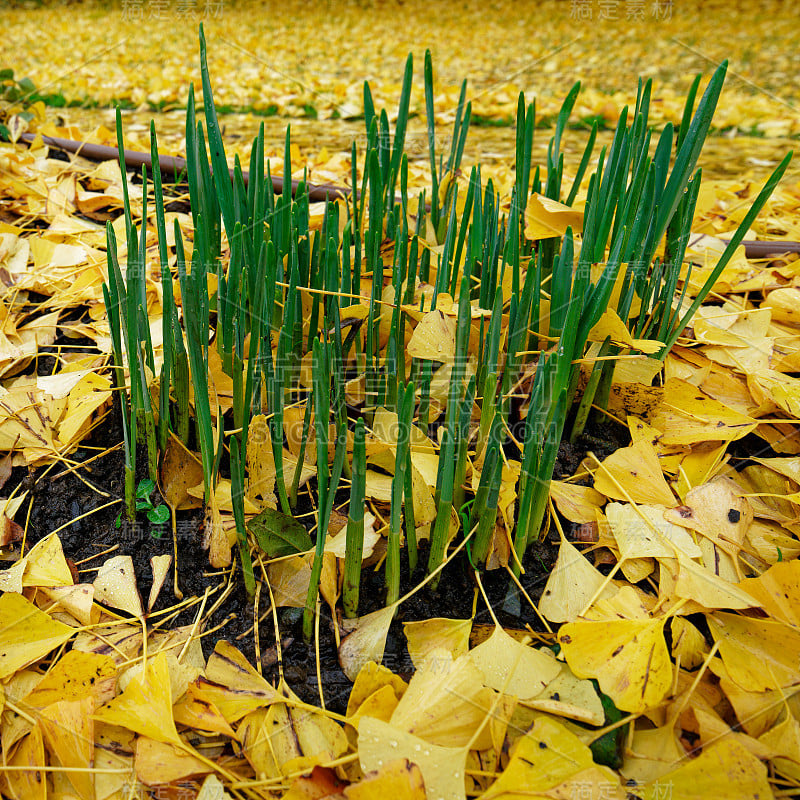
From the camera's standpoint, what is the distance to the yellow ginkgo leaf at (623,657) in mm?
517

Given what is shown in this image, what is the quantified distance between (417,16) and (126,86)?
11.6 ft

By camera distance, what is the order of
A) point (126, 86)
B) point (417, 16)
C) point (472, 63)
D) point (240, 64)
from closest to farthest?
point (126, 86)
point (240, 64)
point (472, 63)
point (417, 16)

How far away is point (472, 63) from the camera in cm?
409

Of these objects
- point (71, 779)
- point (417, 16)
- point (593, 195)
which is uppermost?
point (417, 16)

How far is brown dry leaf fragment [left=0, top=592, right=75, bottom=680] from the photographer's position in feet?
1.80

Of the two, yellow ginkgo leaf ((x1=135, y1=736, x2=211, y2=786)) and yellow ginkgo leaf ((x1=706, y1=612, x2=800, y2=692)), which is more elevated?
yellow ginkgo leaf ((x1=706, y1=612, x2=800, y2=692))

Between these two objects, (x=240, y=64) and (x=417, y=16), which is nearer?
(x=240, y=64)

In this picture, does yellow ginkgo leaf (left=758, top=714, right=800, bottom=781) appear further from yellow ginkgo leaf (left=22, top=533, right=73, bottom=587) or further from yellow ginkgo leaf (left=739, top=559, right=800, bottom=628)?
yellow ginkgo leaf (left=22, top=533, right=73, bottom=587)

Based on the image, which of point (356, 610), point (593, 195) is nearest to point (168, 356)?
point (356, 610)

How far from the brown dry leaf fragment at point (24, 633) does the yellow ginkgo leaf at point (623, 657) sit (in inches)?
17.8

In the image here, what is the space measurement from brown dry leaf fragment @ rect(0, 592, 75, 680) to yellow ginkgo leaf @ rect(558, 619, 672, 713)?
1.48ft

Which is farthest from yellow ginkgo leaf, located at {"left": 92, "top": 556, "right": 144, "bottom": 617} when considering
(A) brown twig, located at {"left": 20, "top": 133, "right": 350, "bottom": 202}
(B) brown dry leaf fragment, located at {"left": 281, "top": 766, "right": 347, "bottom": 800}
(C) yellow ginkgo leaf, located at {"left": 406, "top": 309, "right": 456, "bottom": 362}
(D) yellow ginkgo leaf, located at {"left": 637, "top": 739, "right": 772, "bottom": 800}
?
(A) brown twig, located at {"left": 20, "top": 133, "right": 350, "bottom": 202}

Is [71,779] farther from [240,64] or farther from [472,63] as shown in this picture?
[472,63]

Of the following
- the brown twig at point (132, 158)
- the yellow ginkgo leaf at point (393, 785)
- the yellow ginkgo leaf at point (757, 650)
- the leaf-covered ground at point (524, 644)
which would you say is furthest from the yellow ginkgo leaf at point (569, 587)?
the brown twig at point (132, 158)
